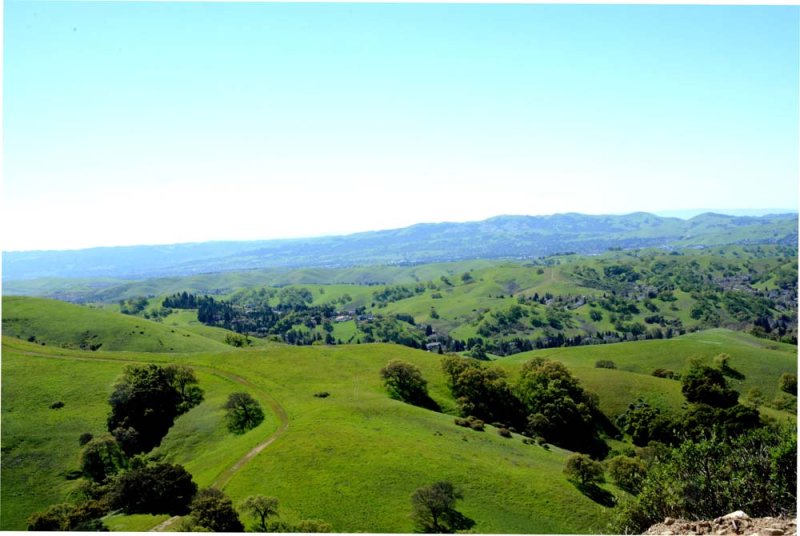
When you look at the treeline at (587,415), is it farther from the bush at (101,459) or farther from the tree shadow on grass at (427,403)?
the bush at (101,459)

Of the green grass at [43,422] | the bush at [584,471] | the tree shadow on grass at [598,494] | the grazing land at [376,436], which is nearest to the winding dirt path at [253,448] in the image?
the grazing land at [376,436]

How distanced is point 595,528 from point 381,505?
63.6 feet

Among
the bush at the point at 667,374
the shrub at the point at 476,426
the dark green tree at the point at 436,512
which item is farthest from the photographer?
the bush at the point at 667,374

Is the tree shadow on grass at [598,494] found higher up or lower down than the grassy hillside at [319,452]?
lower down

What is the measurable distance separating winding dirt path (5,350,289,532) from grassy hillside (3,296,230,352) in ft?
123

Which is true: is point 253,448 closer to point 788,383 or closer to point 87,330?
point 87,330

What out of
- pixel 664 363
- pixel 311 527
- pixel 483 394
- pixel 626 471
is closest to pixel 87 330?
pixel 483 394

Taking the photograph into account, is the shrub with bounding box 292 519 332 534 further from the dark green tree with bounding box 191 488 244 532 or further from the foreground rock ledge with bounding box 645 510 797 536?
the foreground rock ledge with bounding box 645 510 797 536

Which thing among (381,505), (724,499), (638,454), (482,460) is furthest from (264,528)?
(638,454)

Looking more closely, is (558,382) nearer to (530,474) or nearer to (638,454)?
(638,454)

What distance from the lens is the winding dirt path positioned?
45.5 meters

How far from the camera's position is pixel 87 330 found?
12369cm

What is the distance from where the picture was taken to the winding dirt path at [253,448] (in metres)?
45.5

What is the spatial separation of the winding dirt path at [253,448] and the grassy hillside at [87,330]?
37.5 m
